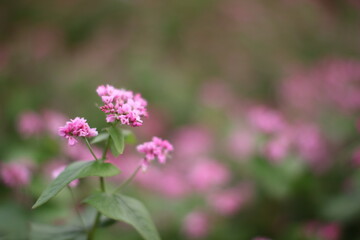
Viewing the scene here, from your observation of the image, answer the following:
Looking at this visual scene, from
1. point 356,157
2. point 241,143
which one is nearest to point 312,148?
point 356,157

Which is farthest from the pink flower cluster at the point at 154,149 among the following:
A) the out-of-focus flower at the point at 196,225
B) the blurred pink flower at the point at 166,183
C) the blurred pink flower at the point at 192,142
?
the blurred pink flower at the point at 192,142

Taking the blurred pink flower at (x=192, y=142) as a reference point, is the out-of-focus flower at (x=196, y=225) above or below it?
below

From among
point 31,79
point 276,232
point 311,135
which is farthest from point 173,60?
point 276,232

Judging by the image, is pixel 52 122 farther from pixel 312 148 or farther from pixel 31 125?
pixel 312 148

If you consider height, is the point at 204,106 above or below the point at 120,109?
above

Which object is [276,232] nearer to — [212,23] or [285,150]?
[285,150]

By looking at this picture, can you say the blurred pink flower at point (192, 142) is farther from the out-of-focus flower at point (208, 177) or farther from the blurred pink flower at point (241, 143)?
the out-of-focus flower at point (208, 177)
